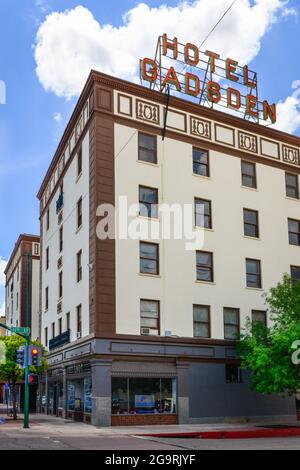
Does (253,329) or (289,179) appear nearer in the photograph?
(253,329)

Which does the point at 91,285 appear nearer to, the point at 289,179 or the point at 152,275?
the point at 152,275

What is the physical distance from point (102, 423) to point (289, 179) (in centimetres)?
2055

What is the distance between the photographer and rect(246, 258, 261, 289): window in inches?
1500

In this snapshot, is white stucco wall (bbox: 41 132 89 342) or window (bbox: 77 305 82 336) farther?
window (bbox: 77 305 82 336)

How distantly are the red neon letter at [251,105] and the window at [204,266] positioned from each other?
10387 millimetres

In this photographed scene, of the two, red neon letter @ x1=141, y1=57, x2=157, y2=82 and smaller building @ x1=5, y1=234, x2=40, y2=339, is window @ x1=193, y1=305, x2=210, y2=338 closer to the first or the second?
red neon letter @ x1=141, y1=57, x2=157, y2=82

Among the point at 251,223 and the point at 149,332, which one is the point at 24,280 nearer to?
the point at 251,223

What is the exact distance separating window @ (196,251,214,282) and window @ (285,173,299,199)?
8367 mm

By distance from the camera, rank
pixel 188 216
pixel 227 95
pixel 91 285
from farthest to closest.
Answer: pixel 227 95 → pixel 188 216 → pixel 91 285

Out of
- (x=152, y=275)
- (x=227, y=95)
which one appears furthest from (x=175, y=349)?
(x=227, y=95)

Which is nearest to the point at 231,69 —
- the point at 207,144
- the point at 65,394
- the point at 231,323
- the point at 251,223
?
the point at 207,144

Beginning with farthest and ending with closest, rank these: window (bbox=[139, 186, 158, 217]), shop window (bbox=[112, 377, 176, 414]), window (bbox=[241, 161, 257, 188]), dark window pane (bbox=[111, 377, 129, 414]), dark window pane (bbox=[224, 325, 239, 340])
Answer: window (bbox=[241, 161, 257, 188])
dark window pane (bbox=[224, 325, 239, 340])
window (bbox=[139, 186, 158, 217])
shop window (bbox=[112, 377, 176, 414])
dark window pane (bbox=[111, 377, 129, 414])

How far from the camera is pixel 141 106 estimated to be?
3622 centimetres

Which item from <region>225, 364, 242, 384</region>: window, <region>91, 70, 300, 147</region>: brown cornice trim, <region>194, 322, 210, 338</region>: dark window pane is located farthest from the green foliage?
<region>91, 70, 300, 147</region>: brown cornice trim
